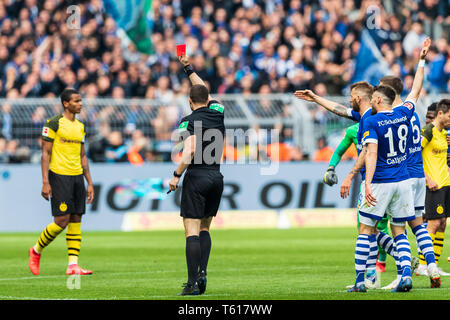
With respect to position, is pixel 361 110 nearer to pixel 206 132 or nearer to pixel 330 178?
pixel 330 178

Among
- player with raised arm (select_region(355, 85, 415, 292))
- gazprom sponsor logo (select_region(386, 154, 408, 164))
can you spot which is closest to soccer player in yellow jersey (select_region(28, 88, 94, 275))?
player with raised arm (select_region(355, 85, 415, 292))

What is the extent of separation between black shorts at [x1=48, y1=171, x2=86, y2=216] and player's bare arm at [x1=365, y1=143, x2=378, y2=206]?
205 inches

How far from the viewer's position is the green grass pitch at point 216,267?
10.7m

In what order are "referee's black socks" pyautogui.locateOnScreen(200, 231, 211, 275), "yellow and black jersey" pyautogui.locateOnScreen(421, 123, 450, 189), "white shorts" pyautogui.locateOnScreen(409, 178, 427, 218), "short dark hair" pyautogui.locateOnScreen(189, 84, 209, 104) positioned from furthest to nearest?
"yellow and black jersey" pyautogui.locateOnScreen(421, 123, 450, 189)
"white shorts" pyautogui.locateOnScreen(409, 178, 427, 218)
"referee's black socks" pyautogui.locateOnScreen(200, 231, 211, 275)
"short dark hair" pyautogui.locateOnScreen(189, 84, 209, 104)

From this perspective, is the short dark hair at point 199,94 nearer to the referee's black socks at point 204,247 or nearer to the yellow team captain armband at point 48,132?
the referee's black socks at point 204,247

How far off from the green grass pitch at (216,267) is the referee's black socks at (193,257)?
30 centimetres

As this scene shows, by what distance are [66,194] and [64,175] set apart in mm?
294

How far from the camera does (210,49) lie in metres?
27.3

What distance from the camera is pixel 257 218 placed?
2422 cm

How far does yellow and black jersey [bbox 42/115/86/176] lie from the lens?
13.9 m

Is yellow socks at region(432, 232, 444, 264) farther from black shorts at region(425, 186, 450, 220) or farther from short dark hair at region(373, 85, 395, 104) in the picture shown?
short dark hair at region(373, 85, 395, 104)

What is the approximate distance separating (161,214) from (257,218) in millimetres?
2461

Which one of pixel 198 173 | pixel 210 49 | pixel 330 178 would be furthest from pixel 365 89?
pixel 210 49

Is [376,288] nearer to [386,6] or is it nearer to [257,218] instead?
Answer: [257,218]
